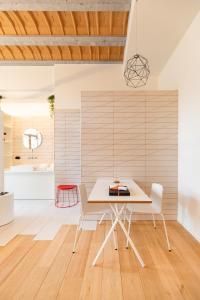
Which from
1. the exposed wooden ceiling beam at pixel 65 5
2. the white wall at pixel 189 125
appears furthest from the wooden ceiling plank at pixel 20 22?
the white wall at pixel 189 125

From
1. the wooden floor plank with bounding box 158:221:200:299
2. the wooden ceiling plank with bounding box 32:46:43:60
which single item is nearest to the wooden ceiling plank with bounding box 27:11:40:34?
the wooden ceiling plank with bounding box 32:46:43:60

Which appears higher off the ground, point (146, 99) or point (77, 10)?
point (77, 10)

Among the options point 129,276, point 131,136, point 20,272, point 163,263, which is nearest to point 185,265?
point 163,263

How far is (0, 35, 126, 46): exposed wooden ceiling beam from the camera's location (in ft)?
16.5

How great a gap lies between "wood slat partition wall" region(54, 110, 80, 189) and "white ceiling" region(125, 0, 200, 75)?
2.11 meters

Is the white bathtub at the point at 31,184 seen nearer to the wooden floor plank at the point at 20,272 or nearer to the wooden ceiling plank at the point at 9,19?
the wooden floor plank at the point at 20,272

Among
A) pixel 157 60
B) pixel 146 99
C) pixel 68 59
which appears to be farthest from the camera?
pixel 68 59

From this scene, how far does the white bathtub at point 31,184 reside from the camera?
6254 millimetres

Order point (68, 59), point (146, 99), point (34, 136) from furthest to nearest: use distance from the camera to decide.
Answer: point (34, 136), point (68, 59), point (146, 99)

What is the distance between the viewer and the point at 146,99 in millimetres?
4418

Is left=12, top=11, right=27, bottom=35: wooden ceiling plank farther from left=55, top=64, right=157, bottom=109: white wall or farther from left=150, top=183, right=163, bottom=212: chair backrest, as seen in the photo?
left=150, top=183, right=163, bottom=212: chair backrest

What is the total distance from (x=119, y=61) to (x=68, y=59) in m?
1.25

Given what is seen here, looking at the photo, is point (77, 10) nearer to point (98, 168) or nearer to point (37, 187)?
point (98, 168)

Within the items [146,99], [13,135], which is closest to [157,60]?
[146,99]
